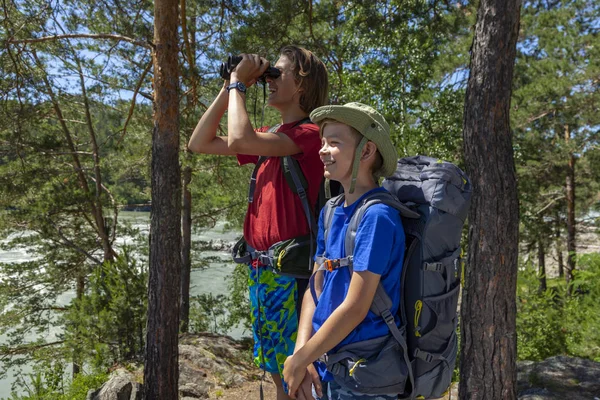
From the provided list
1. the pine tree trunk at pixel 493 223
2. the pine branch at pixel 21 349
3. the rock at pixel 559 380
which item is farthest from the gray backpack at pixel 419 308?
the pine branch at pixel 21 349

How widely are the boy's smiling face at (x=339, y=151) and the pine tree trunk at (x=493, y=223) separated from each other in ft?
5.56

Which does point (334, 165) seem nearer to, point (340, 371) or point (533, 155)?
point (340, 371)

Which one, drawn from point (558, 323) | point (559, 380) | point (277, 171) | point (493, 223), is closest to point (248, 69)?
point (277, 171)

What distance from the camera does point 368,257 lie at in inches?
49.8

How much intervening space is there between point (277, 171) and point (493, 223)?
163 centimetres

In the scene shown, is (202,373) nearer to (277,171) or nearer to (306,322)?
(277,171)

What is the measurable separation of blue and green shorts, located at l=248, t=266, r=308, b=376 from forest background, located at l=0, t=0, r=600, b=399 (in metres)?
3.17

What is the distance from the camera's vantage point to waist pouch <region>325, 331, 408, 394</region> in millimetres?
1292

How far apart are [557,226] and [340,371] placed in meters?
15.2

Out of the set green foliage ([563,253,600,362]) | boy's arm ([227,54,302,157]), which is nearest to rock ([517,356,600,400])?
green foliage ([563,253,600,362])

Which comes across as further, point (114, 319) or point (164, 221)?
point (114, 319)

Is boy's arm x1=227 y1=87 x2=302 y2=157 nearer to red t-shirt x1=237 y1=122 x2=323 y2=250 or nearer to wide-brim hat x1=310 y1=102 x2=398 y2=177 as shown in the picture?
red t-shirt x1=237 y1=122 x2=323 y2=250

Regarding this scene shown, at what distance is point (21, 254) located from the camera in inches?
750

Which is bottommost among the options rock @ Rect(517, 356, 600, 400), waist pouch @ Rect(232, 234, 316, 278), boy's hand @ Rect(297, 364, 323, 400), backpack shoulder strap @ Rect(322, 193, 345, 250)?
rock @ Rect(517, 356, 600, 400)
